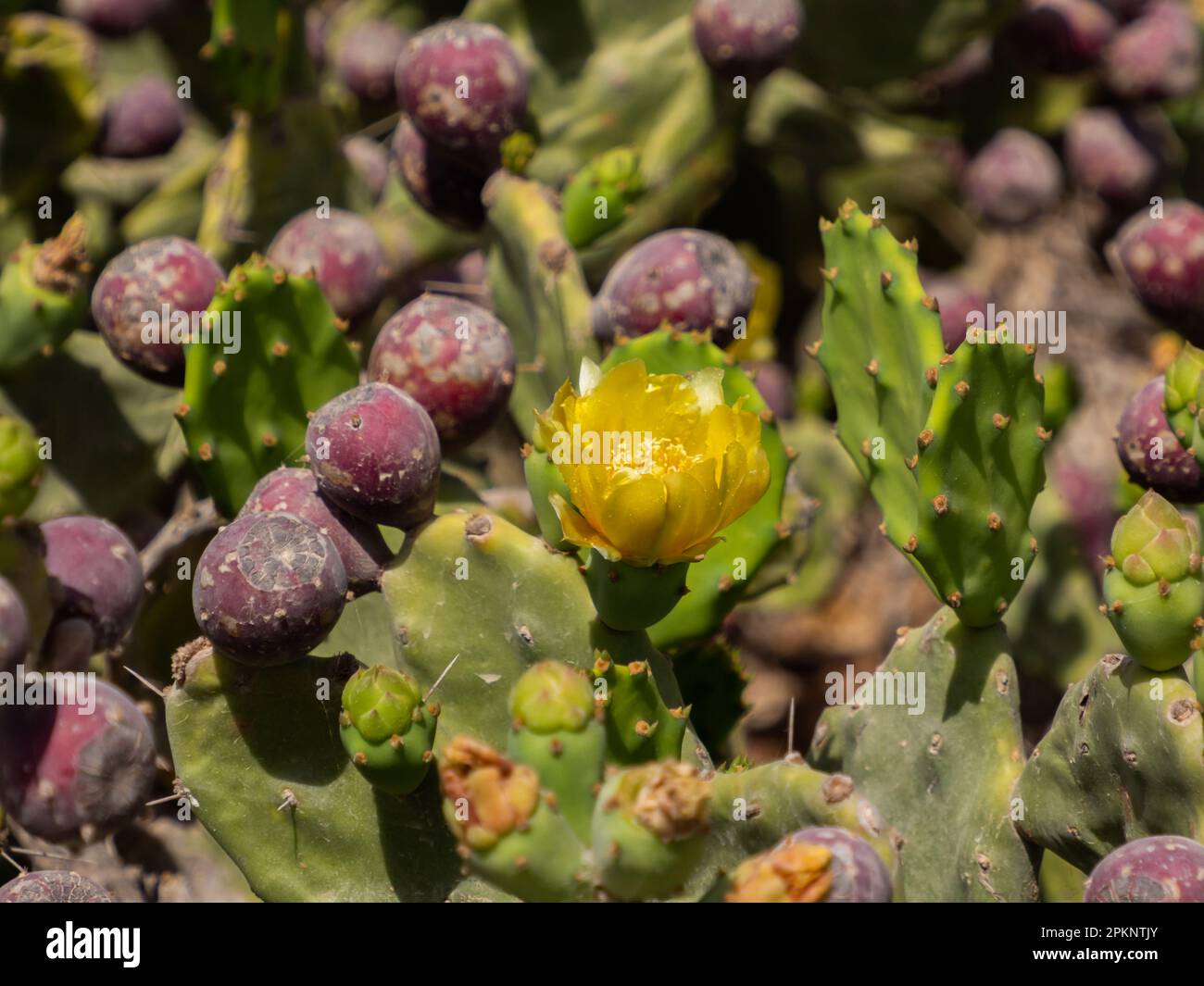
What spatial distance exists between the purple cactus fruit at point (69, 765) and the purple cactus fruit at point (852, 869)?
2.72 ft

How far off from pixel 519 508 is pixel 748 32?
0.93 metres

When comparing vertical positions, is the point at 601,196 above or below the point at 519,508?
above

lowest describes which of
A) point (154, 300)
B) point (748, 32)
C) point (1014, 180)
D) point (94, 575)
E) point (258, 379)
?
point (94, 575)

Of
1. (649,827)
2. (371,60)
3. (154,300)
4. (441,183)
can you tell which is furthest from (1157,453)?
(371,60)

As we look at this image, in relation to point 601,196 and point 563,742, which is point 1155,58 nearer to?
point 601,196

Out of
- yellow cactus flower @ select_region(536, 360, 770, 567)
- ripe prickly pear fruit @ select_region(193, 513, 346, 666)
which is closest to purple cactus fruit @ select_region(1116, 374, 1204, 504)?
yellow cactus flower @ select_region(536, 360, 770, 567)

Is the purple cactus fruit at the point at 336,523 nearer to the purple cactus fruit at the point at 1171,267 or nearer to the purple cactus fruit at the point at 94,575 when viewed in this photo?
the purple cactus fruit at the point at 94,575

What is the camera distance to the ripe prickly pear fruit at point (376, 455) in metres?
1.67

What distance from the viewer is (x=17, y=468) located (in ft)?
6.33

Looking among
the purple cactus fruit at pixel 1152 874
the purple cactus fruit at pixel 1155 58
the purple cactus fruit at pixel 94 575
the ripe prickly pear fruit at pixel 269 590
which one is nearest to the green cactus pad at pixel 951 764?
the purple cactus fruit at pixel 1152 874

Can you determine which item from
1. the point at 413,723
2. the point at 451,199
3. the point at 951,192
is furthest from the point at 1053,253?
the point at 413,723

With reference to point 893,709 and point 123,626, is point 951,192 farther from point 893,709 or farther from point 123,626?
point 123,626

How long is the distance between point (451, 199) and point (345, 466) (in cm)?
90

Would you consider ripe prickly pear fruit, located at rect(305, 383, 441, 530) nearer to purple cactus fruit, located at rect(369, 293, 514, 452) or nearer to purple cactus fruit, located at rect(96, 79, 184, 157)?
purple cactus fruit, located at rect(369, 293, 514, 452)
